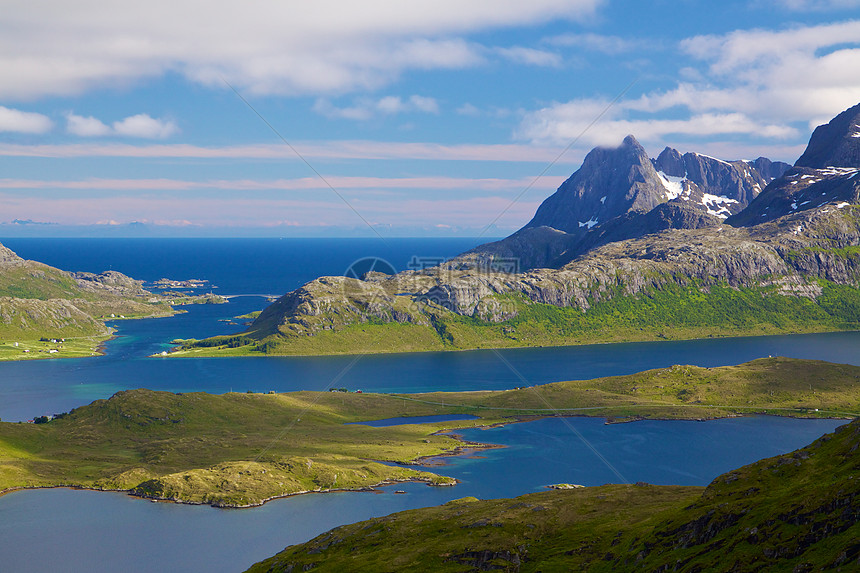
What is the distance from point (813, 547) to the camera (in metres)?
79.4

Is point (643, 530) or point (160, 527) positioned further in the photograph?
point (160, 527)

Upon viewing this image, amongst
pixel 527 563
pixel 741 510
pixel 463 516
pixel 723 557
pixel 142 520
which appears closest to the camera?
pixel 723 557

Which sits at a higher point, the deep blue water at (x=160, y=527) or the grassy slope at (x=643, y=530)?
the grassy slope at (x=643, y=530)

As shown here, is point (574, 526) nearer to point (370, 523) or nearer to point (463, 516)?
point (463, 516)

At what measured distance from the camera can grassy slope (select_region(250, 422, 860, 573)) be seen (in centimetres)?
8250

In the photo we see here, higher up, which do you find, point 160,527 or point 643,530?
point 643,530

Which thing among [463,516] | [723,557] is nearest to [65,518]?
[463,516]

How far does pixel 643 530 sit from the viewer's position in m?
109

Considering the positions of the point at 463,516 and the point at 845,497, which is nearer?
the point at 845,497

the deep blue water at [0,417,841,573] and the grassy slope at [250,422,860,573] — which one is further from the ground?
the grassy slope at [250,422,860,573]

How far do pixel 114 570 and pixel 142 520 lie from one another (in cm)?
2455

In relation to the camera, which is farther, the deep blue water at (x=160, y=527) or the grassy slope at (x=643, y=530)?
the deep blue water at (x=160, y=527)

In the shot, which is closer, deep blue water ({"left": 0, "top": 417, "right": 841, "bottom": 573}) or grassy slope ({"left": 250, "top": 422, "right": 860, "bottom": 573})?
grassy slope ({"left": 250, "top": 422, "right": 860, "bottom": 573})

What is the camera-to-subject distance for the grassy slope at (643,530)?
82.5m
